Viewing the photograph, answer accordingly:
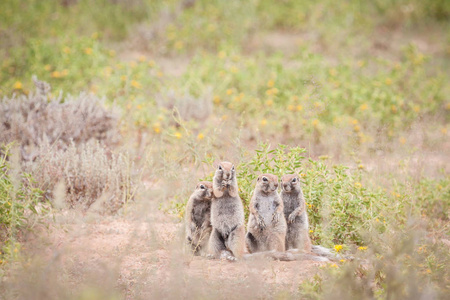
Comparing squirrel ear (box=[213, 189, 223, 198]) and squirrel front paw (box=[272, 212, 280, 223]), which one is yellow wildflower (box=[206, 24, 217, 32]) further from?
squirrel front paw (box=[272, 212, 280, 223])

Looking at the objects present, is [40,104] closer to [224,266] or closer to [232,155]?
[232,155]

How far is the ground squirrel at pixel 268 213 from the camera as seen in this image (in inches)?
179

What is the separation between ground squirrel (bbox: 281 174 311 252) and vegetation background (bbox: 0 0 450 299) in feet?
0.96

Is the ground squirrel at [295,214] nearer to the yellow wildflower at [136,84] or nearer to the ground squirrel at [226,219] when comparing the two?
the ground squirrel at [226,219]

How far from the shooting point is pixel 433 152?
6.36m

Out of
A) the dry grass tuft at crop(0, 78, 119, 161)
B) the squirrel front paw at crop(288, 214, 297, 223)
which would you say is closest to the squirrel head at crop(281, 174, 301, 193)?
the squirrel front paw at crop(288, 214, 297, 223)

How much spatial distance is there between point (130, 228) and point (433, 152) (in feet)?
13.0

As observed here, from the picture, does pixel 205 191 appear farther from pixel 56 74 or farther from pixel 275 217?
pixel 56 74

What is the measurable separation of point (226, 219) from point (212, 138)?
173 centimetres

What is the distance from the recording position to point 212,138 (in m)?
6.16

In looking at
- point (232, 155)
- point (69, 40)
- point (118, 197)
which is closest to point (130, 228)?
point (118, 197)

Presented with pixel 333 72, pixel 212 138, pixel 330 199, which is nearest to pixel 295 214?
pixel 330 199

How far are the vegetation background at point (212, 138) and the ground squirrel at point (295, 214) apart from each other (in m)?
0.29

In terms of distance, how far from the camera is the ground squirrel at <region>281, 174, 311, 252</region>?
4.64 metres
